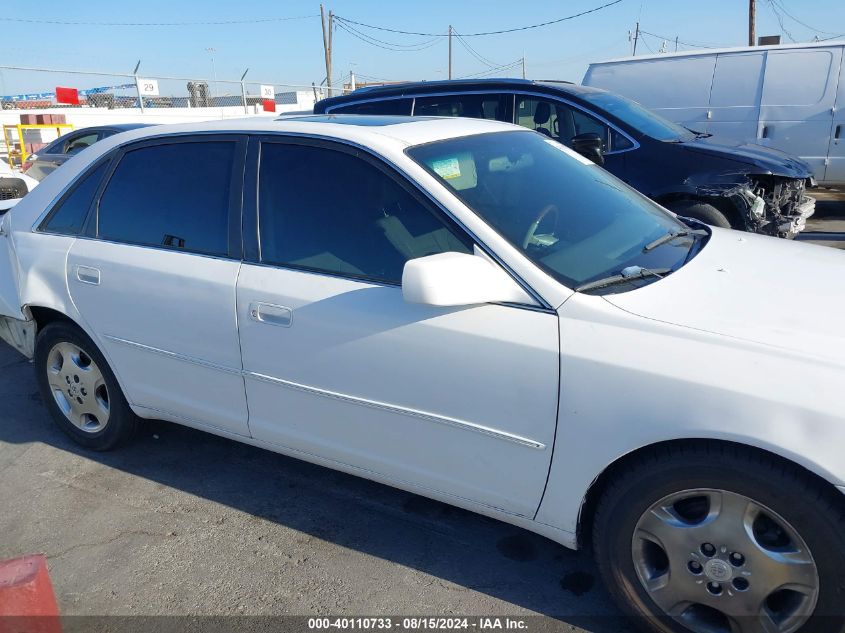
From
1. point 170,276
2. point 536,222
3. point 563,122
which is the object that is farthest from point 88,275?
point 563,122

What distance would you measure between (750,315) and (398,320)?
1151mm

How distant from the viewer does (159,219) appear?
3.19m

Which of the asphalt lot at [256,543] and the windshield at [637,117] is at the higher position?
the windshield at [637,117]

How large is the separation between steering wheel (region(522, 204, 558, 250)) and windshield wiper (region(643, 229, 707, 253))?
1.28 ft

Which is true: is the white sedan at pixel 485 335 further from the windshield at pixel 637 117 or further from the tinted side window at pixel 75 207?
the windshield at pixel 637 117

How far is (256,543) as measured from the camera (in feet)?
9.55

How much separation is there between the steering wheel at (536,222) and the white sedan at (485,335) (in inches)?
0.7

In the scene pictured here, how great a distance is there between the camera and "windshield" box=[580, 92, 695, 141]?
6094 millimetres

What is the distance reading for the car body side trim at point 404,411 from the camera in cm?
229

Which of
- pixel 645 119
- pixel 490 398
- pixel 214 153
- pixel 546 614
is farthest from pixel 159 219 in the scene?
pixel 645 119

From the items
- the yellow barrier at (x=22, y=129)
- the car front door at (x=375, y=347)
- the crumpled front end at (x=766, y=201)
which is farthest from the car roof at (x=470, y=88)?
the yellow barrier at (x=22, y=129)

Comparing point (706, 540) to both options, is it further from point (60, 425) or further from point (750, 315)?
point (60, 425)

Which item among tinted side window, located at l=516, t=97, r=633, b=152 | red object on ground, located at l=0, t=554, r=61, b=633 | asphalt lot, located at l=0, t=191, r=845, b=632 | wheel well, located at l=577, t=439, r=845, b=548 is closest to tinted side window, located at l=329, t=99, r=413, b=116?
tinted side window, located at l=516, t=97, r=633, b=152

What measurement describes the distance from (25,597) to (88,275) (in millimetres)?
1732
